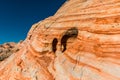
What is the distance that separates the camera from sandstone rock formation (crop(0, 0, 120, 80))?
55.3 ft

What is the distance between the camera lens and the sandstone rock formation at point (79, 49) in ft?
55.3

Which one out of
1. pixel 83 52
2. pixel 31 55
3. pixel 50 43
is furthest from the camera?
pixel 31 55

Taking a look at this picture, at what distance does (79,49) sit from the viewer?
20672 millimetres

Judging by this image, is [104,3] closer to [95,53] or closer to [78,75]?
[95,53]

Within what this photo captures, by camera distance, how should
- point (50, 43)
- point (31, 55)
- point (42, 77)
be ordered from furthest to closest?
1. point (31, 55)
2. point (50, 43)
3. point (42, 77)

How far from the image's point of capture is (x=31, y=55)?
28.2 metres

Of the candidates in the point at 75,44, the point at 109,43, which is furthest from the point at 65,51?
the point at 109,43

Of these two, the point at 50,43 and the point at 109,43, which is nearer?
the point at 109,43

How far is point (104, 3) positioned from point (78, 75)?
7.82m

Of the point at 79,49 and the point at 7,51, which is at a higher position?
the point at 7,51

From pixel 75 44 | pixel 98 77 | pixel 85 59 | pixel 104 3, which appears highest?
pixel 104 3

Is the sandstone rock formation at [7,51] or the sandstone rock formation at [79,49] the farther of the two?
the sandstone rock formation at [7,51]

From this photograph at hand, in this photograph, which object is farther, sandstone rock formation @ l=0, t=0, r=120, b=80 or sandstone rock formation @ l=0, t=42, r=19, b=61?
sandstone rock formation @ l=0, t=42, r=19, b=61

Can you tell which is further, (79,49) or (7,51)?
(7,51)
